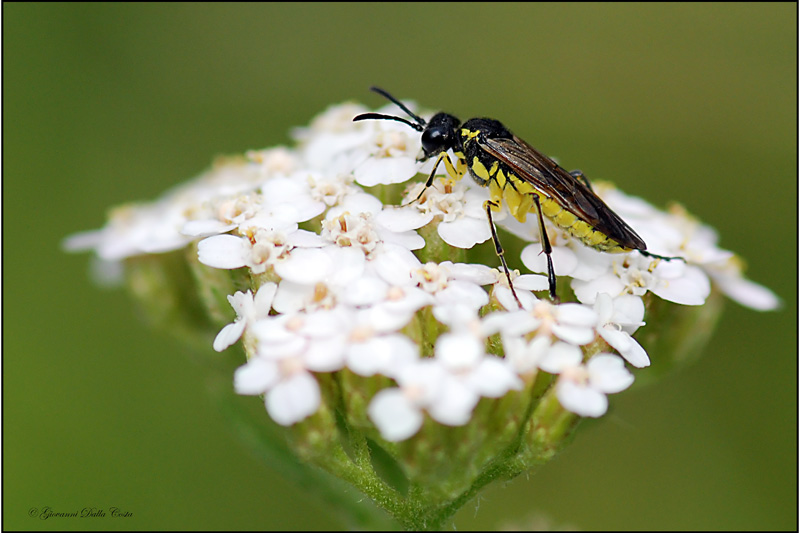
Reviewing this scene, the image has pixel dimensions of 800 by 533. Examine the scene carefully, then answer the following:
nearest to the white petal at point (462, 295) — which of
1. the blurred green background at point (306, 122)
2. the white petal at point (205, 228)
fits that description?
the white petal at point (205, 228)

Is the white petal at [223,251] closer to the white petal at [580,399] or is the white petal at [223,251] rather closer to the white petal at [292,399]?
the white petal at [292,399]

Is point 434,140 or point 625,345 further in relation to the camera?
point 434,140

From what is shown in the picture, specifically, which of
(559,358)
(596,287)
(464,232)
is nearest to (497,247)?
(464,232)

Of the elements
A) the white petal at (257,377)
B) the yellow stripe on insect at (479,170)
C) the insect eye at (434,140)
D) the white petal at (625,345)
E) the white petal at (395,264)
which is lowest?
the white petal at (257,377)

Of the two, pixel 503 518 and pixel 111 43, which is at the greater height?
pixel 111 43

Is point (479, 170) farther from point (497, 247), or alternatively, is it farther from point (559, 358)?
point (559, 358)

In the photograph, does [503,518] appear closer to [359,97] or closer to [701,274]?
[701,274]

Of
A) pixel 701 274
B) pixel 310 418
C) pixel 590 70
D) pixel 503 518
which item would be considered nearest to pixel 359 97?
pixel 590 70
